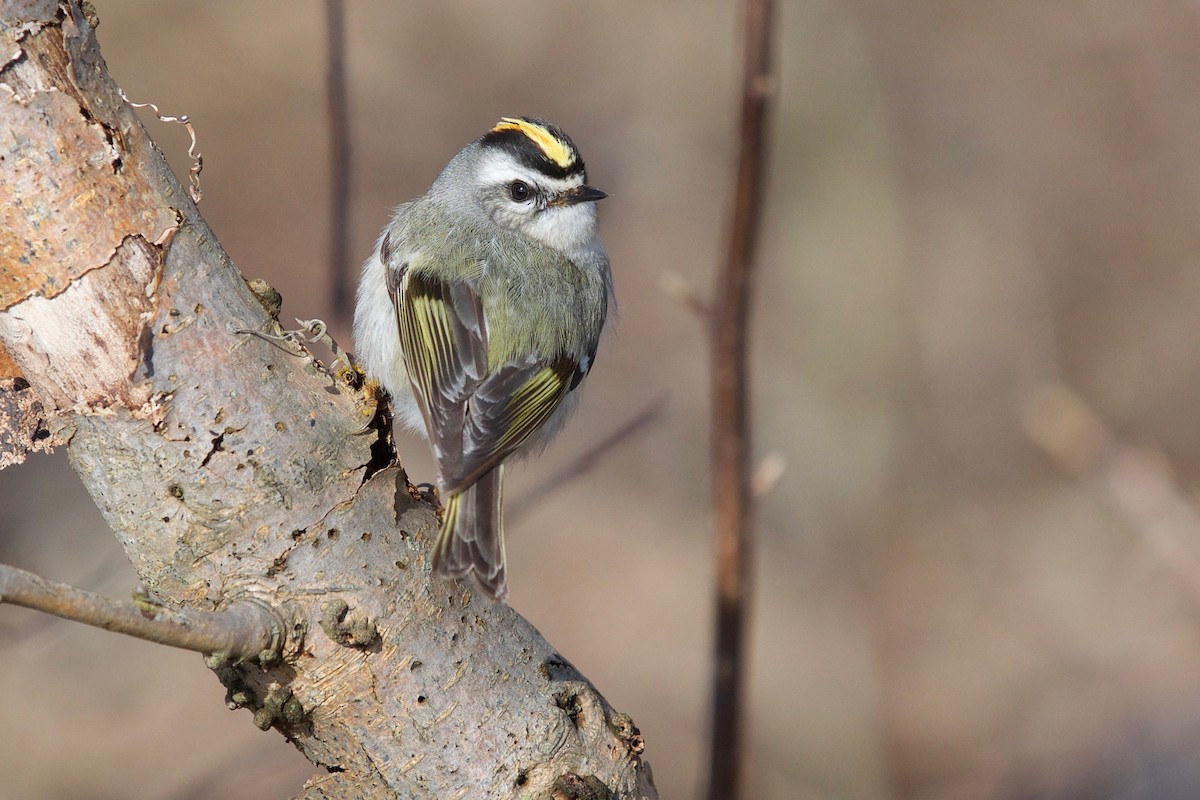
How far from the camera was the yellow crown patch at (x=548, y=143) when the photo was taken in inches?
136

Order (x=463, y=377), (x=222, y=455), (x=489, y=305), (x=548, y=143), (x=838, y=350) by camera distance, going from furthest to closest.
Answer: (x=838, y=350) < (x=548, y=143) < (x=489, y=305) < (x=463, y=377) < (x=222, y=455)

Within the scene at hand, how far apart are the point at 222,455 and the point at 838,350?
6275 millimetres

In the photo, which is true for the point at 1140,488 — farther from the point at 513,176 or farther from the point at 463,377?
the point at 513,176

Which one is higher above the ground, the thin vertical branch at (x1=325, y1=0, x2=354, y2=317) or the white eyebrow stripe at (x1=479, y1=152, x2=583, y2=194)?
the thin vertical branch at (x1=325, y1=0, x2=354, y2=317)

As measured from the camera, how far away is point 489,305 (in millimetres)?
3062

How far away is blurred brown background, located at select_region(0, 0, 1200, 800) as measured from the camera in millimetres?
6211

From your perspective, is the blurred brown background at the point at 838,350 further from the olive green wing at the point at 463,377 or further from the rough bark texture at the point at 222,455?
the rough bark texture at the point at 222,455

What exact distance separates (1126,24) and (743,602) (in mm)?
7412

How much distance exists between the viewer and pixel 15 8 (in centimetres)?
153

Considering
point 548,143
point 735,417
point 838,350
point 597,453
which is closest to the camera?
point 735,417

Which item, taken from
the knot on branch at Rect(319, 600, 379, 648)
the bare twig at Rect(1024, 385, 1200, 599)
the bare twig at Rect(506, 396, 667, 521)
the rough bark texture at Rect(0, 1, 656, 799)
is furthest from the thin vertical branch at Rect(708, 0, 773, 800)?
the bare twig at Rect(1024, 385, 1200, 599)

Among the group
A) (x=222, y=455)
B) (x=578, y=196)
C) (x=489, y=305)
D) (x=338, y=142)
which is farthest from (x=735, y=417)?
(x=578, y=196)

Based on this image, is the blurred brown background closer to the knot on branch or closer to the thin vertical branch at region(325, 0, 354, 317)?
the thin vertical branch at region(325, 0, 354, 317)

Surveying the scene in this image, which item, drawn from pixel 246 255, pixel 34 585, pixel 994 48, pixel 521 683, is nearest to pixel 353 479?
pixel 521 683
